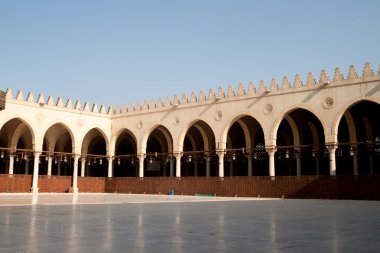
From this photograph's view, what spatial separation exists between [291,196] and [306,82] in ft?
19.4

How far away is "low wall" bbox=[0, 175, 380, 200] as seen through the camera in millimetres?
20234

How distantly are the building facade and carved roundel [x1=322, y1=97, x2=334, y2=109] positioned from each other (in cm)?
5

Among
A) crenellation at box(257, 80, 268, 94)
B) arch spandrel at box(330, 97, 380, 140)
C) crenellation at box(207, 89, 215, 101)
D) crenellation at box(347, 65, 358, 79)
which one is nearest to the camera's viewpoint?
arch spandrel at box(330, 97, 380, 140)

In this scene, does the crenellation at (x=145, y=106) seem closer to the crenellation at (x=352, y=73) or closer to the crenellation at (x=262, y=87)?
the crenellation at (x=262, y=87)

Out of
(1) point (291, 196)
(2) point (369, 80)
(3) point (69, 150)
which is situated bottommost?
(1) point (291, 196)

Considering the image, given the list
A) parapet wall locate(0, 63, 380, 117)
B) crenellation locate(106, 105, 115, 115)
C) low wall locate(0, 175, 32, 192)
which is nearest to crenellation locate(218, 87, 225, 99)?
parapet wall locate(0, 63, 380, 117)

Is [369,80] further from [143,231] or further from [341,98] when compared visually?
[143,231]

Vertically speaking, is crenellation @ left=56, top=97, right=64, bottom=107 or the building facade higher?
crenellation @ left=56, top=97, right=64, bottom=107

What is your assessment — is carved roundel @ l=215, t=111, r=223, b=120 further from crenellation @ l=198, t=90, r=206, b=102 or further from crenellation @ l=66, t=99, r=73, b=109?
crenellation @ l=66, t=99, r=73, b=109

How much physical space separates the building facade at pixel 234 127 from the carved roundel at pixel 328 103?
0.05m

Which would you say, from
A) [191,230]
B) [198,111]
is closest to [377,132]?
[198,111]

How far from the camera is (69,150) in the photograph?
35719 millimetres

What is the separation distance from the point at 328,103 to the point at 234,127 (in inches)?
410

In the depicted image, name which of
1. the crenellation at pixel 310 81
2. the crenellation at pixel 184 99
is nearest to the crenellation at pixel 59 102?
the crenellation at pixel 184 99
